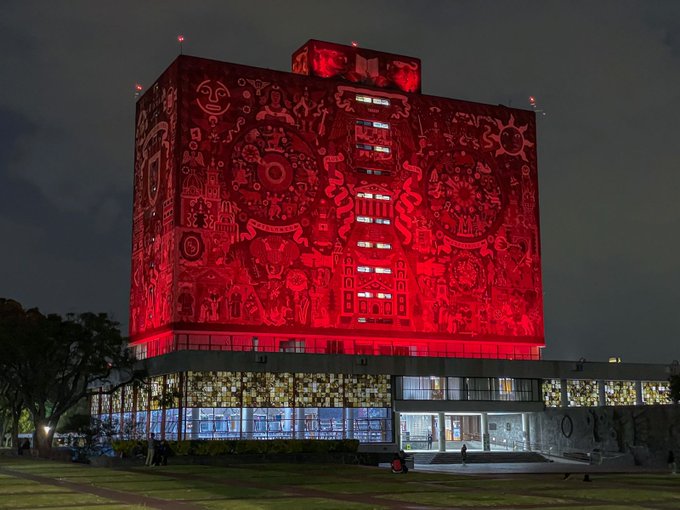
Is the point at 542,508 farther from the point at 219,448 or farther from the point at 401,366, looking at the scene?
the point at 401,366

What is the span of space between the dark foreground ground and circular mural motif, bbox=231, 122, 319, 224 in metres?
39.9

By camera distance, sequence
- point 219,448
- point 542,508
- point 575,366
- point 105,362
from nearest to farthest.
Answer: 1. point 542,508
2. point 219,448
3. point 105,362
4. point 575,366

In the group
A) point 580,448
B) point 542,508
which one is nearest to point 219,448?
point 580,448

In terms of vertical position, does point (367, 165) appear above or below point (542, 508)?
above

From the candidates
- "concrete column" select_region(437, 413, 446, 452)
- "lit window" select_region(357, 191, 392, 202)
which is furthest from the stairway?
"lit window" select_region(357, 191, 392, 202)

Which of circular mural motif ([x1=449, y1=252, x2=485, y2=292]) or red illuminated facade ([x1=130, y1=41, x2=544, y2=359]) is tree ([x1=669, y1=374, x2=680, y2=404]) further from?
circular mural motif ([x1=449, y1=252, x2=485, y2=292])

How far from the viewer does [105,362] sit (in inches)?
2940

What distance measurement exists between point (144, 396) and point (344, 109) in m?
31.8

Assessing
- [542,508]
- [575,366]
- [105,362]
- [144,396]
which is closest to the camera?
[542,508]

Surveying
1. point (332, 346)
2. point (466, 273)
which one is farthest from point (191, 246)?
point (466, 273)

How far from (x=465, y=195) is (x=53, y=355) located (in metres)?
42.3

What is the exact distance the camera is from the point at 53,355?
73812 mm

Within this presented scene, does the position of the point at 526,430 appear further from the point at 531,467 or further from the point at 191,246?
the point at 191,246

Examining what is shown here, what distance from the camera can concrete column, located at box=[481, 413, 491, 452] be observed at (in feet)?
275
